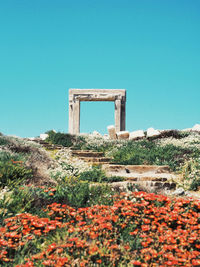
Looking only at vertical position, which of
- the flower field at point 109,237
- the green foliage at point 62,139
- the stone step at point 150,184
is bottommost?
the flower field at point 109,237

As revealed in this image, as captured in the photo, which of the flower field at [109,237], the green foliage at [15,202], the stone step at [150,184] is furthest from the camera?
the stone step at [150,184]

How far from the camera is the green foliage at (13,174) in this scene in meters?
6.35

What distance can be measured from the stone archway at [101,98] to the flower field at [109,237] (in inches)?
778

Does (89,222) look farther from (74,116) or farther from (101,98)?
(74,116)

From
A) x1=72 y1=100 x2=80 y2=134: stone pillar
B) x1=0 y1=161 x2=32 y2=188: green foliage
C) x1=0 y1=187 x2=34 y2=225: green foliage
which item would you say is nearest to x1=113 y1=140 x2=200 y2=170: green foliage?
x1=0 y1=161 x2=32 y2=188: green foliage

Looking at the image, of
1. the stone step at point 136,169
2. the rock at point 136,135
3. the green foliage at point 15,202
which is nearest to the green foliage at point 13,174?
the green foliage at point 15,202

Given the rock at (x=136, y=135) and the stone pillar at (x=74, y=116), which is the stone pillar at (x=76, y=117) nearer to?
the stone pillar at (x=74, y=116)

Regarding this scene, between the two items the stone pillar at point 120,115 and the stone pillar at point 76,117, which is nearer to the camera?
the stone pillar at point 120,115

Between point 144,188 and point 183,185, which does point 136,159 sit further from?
point 144,188

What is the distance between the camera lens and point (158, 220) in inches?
195

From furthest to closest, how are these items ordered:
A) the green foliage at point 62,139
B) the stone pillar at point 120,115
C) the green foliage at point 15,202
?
the stone pillar at point 120,115 < the green foliage at point 62,139 < the green foliage at point 15,202

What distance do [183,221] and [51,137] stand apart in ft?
46.9

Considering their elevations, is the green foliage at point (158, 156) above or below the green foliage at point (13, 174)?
above

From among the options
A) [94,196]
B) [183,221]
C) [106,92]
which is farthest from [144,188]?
[106,92]
